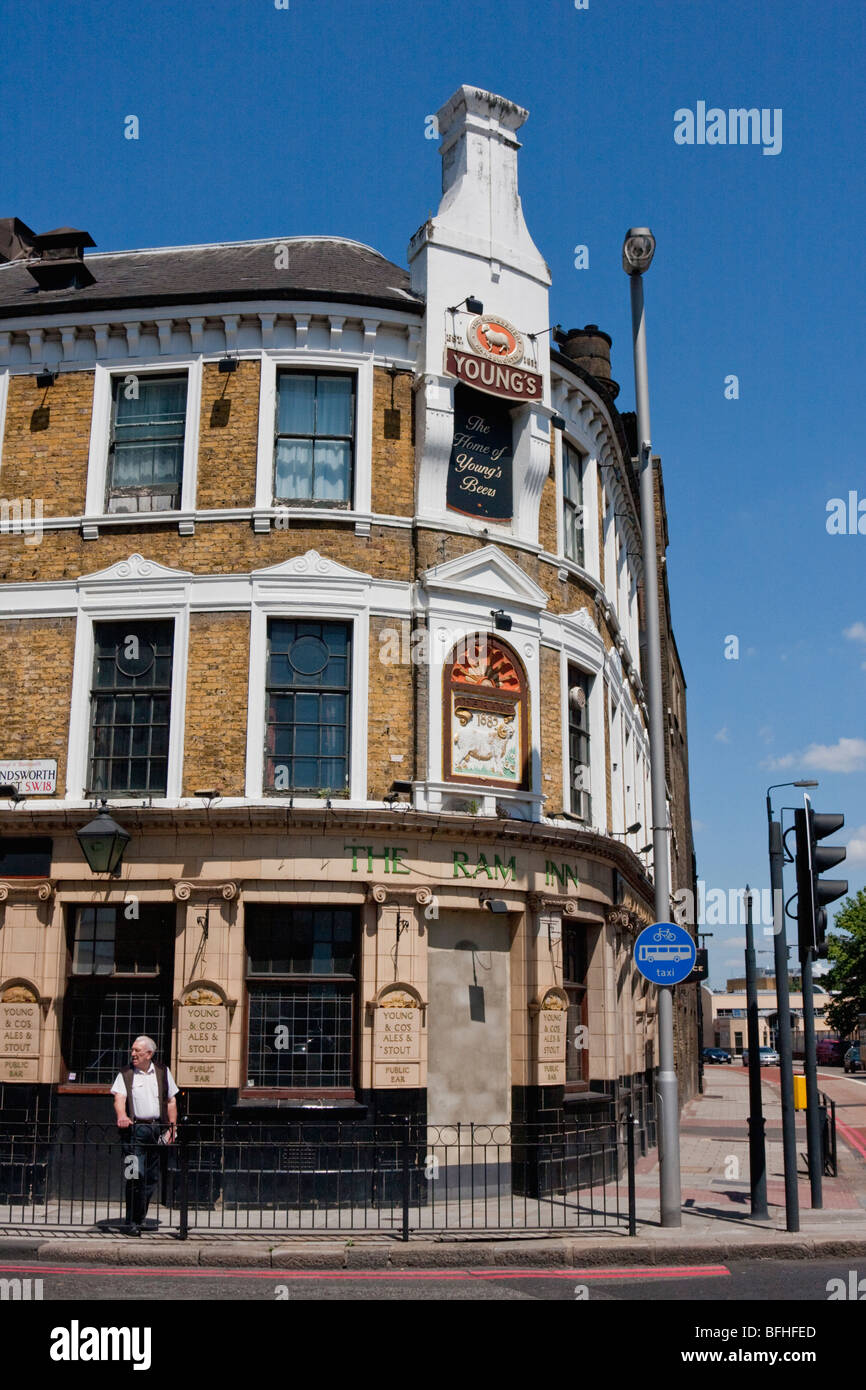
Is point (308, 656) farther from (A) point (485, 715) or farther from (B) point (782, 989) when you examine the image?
(B) point (782, 989)

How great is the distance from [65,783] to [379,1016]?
488 cm

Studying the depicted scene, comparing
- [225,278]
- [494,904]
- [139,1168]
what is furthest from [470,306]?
[139,1168]

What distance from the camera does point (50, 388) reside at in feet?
57.9

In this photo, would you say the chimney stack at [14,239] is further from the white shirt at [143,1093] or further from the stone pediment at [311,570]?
the white shirt at [143,1093]

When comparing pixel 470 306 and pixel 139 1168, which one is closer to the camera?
pixel 139 1168

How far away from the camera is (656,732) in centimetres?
1427

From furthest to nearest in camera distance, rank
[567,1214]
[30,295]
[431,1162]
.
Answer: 1. [30,295]
2. [431,1162]
3. [567,1214]

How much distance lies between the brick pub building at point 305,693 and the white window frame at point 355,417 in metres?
0.05

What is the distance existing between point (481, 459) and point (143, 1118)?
9700 millimetres

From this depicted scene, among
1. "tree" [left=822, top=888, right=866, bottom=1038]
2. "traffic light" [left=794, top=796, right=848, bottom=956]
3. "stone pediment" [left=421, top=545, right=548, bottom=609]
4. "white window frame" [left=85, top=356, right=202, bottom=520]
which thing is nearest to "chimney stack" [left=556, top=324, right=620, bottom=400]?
"stone pediment" [left=421, top=545, right=548, bottom=609]

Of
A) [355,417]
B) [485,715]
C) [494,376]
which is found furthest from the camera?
[494,376]

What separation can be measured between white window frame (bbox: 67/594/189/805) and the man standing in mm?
3613
